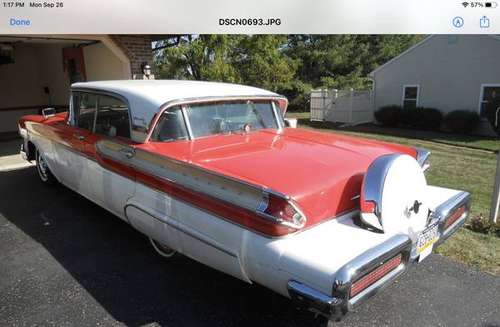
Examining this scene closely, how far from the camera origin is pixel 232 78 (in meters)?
21.4

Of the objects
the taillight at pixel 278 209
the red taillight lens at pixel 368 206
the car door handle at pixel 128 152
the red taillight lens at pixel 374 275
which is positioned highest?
the car door handle at pixel 128 152

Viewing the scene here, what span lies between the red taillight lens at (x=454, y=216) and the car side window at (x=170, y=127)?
2.19 m

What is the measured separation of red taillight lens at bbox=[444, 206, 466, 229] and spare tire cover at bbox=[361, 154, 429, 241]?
1.30 feet

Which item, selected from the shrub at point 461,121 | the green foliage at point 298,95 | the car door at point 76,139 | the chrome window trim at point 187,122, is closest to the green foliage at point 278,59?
the green foliage at point 298,95

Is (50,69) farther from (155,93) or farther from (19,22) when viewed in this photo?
(155,93)

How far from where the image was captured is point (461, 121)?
1552 centimetres

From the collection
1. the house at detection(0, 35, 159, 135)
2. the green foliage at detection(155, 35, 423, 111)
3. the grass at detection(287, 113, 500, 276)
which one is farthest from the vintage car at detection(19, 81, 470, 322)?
the green foliage at detection(155, 35, 423, 111)

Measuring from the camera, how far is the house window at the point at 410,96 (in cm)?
1783

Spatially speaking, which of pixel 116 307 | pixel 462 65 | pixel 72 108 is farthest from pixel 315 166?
pixel 462 65

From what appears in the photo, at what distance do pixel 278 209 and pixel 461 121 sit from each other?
15.7m

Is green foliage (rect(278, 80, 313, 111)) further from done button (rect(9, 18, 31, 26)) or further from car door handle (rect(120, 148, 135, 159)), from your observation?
car door handle (rect(120, 148, 135, 159))

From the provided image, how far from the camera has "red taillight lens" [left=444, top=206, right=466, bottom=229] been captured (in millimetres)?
2979

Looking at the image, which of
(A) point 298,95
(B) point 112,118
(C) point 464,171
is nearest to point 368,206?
(B) point 112,118

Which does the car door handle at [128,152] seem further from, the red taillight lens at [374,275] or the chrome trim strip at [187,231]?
the red taillight lens at [374,275]
